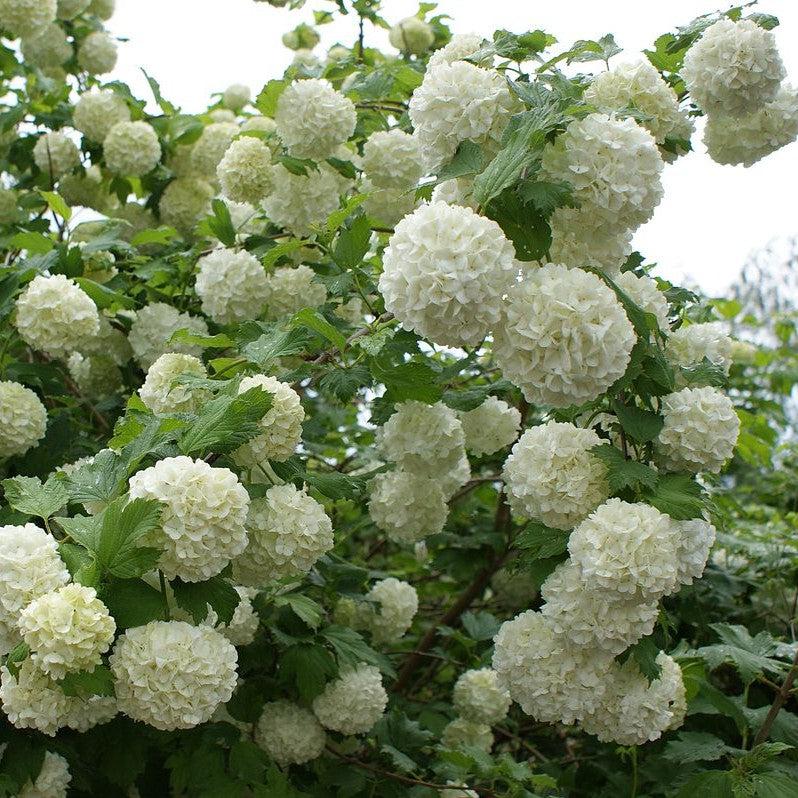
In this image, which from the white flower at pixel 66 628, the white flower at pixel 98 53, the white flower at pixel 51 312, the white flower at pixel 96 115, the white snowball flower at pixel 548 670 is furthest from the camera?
the white flower at pixel 98 53

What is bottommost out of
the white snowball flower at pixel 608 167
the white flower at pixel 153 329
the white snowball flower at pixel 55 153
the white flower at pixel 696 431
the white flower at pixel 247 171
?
the white flower at pixel 153 329

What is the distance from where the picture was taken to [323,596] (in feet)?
8.98

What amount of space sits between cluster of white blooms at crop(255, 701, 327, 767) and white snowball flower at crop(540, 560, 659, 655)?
2.92 ft

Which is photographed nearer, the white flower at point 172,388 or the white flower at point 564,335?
the white flower at point 564,335

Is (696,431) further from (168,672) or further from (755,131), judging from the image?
(168,672)

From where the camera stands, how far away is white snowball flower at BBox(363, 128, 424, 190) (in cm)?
254

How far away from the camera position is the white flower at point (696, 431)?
1835mm

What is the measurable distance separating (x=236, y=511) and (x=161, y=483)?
132 millimetres

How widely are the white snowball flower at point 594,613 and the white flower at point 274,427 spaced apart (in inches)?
21.7

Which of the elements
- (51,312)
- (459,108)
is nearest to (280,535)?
(459,108)

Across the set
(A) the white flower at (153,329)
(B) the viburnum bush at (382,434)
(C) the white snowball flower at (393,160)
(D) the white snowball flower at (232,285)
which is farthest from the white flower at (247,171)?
(A) the white flower at (153,329)

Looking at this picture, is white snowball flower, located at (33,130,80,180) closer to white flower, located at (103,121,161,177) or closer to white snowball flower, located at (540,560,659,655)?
white flower, located at (103,121,161,177)

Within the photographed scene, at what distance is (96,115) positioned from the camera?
132 inches

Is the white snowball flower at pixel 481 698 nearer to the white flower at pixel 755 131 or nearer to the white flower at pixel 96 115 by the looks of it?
the white flower at pixel 755 131
